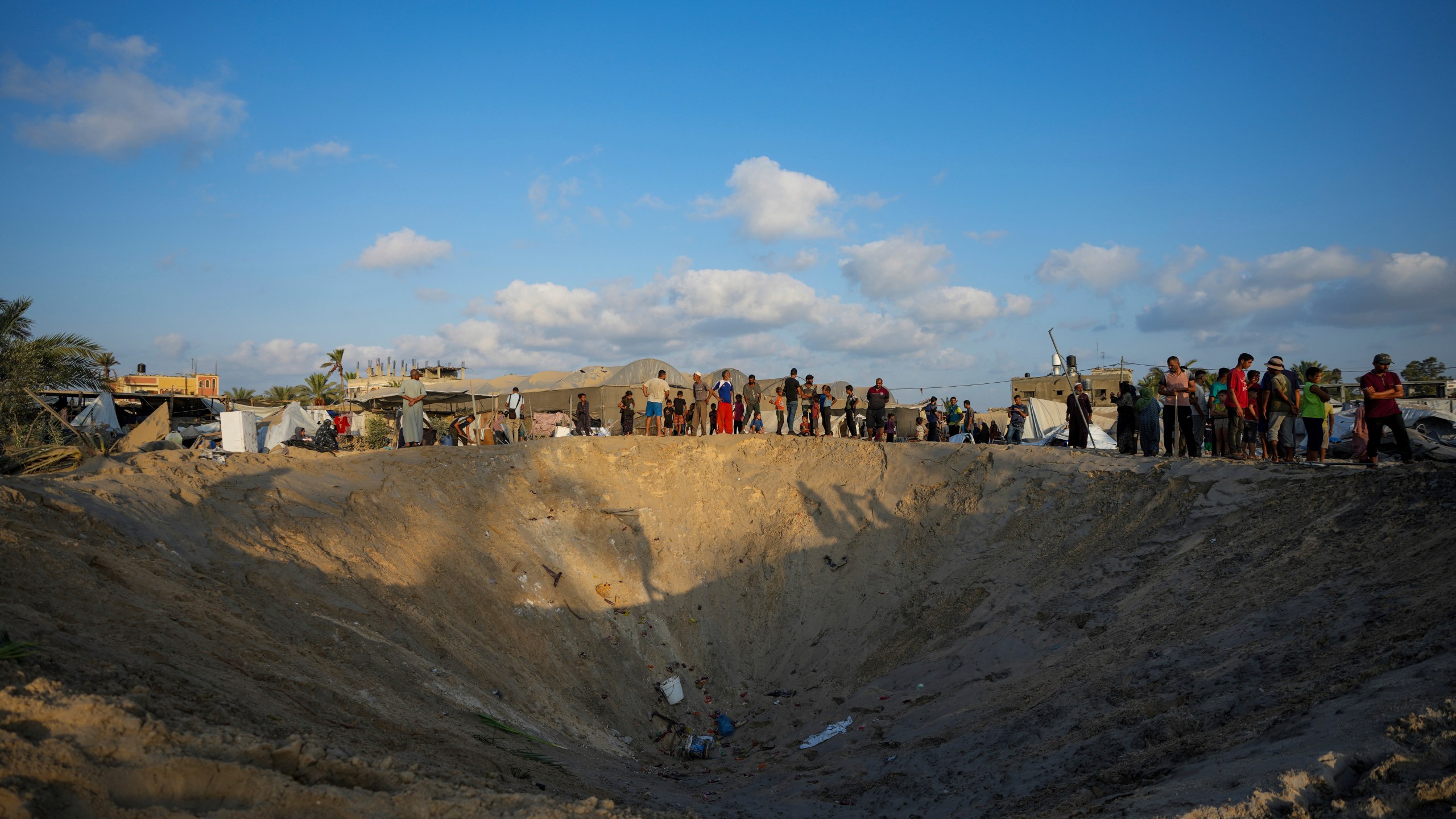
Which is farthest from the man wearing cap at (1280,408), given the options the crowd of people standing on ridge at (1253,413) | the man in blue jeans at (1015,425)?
the man in blue jeans at (1015,425)

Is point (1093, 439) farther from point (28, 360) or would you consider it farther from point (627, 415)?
point (28, 360)

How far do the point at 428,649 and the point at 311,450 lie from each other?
22.5 ft

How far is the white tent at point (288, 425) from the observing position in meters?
18.5

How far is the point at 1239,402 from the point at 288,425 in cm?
1988

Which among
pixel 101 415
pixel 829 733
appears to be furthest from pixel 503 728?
pixel 101 415

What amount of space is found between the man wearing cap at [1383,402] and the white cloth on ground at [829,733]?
7.69m

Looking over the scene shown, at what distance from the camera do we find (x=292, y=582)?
8.97 m

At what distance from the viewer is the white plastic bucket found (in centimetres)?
1238

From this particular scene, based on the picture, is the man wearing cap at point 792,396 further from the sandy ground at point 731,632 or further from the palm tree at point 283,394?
the palm tree at point 283,394

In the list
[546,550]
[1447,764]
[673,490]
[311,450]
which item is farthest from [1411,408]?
[311,450]

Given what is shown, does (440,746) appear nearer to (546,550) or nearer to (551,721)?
(551,721)

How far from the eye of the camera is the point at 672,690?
12.5 meters

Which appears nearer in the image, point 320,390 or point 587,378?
point 587,378

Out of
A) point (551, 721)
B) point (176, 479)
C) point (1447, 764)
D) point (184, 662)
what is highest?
point (176, 479)
